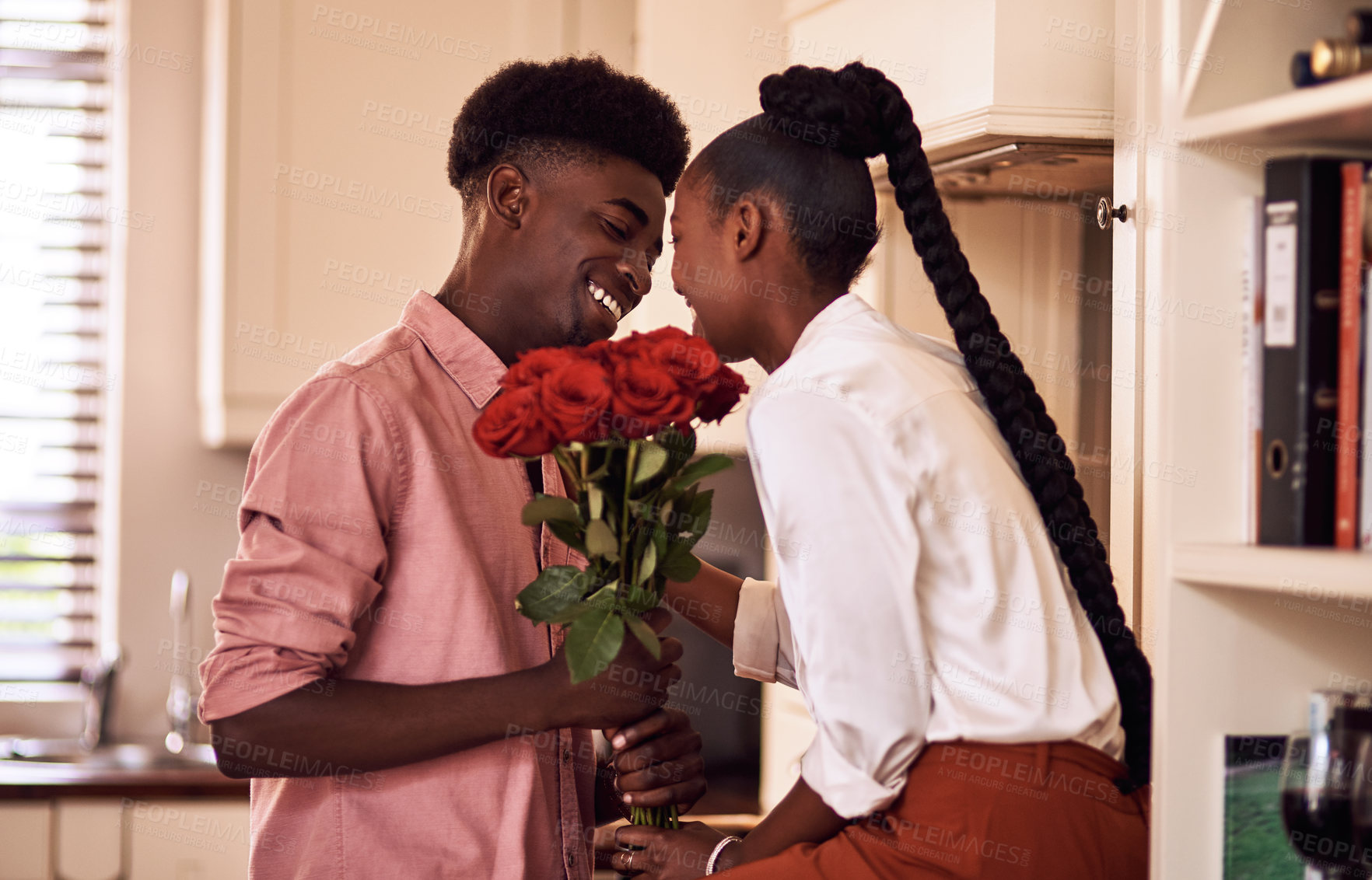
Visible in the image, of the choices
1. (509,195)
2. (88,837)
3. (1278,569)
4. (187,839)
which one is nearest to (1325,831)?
(1278,569)

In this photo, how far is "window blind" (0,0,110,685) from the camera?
9.03ft

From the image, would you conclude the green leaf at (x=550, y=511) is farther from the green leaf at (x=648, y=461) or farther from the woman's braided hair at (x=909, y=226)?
the woman's braided hair at (x=909, y=226)

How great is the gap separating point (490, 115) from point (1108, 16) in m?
0.85

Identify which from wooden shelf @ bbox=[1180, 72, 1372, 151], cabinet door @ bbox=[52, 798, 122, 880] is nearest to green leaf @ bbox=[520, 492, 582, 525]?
wooden shelf @ bbox=[1180, 72, 1372, 151]

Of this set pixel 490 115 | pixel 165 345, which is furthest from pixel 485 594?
pixel 165 345

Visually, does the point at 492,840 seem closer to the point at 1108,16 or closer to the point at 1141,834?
the point at 1141,834

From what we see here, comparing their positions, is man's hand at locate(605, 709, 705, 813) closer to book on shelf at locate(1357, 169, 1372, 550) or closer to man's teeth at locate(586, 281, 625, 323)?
man's teeth at locate(586, 281, 625, 323)

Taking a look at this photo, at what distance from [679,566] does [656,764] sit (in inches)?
8.6

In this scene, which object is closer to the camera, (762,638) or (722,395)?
(722,395)

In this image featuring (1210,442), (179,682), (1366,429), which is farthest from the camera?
(179,682)

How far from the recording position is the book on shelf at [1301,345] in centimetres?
79

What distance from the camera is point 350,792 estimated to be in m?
1.13

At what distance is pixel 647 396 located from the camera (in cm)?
100

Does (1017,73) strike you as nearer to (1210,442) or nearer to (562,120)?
(562,120)
